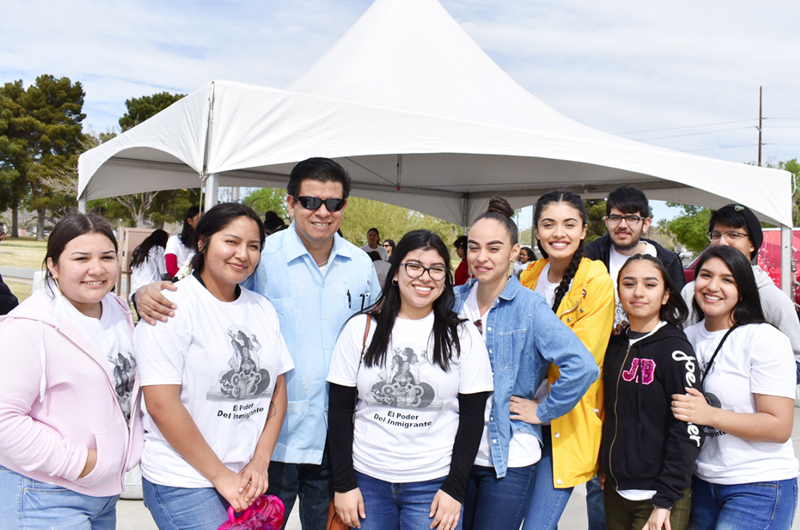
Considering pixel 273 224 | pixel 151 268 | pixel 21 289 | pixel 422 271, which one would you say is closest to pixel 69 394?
pixel 422 271

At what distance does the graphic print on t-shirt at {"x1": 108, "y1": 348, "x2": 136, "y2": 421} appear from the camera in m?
1.59

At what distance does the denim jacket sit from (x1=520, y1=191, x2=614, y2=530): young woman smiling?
96 millimetres

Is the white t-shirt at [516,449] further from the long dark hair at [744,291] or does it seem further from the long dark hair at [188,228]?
the long dark hair at [188,228]

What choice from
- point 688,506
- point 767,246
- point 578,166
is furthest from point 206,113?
point 767,246

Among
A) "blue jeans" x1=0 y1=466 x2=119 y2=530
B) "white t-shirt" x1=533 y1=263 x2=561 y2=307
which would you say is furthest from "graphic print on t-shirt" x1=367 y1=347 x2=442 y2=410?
"blue jeans" x1=0 y1=466 x2=119 y2=530

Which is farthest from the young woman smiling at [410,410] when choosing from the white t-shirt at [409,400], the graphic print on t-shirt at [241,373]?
the graphic print on t-shirt at [241,373]

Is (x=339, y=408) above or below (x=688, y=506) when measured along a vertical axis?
above

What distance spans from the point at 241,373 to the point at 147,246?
374 cm

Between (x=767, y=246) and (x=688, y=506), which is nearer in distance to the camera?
(x=688, y=506)

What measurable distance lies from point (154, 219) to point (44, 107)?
1448 cm

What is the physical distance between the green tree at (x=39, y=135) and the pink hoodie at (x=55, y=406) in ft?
122

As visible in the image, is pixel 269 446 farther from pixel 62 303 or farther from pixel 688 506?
pixel 688 506

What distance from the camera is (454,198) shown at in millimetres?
8773

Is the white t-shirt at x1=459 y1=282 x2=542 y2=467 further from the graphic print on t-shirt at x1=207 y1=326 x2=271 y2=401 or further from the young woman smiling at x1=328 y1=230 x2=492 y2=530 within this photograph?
the graphic print on t-shirt at x1=207 y1=326 x2=271 y2=401
